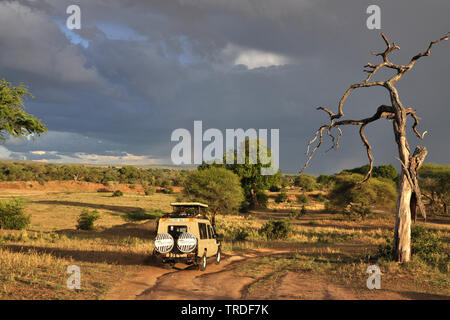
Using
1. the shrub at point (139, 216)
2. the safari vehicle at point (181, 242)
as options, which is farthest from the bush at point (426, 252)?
the shrub at point (139, 216)

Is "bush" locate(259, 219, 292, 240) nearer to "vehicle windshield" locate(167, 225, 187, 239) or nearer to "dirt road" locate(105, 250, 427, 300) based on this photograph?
"dirt road" locate(105, 250, 427, 300)

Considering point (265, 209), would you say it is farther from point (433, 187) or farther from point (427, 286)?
point (427, 286)

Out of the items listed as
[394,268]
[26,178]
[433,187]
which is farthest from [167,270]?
[26,178]

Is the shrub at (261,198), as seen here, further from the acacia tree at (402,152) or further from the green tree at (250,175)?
the acacia tree at (402,152)

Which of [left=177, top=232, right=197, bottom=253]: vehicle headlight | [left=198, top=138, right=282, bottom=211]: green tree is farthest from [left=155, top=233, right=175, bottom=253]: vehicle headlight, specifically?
[left=198, top=138, right=282, bottom=211]: green tree

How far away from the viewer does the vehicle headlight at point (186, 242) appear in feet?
43.2

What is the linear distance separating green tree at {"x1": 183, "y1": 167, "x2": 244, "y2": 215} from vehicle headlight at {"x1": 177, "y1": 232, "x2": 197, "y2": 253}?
92.0ft

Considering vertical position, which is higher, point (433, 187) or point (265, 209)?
point (433, 187)

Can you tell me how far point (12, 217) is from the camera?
105 ft

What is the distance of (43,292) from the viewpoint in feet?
30.3

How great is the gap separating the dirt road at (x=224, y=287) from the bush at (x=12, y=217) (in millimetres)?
23763

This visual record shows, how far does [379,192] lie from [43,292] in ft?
139

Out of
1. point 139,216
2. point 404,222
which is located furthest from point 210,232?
point 139,216

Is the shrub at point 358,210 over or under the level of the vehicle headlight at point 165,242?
under
